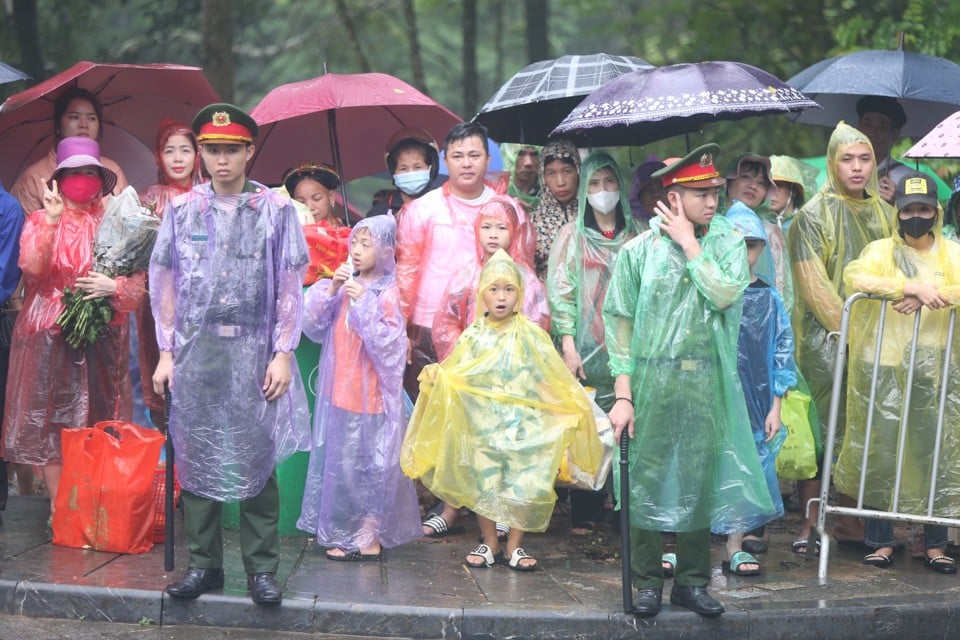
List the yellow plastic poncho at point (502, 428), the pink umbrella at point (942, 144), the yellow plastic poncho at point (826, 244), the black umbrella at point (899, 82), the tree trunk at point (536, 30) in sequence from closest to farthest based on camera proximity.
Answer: the yellow plastic poncho at point (502, 428) → the pink umbrella at point (942, 144) → the yellow plastic poncho at point (826, 244) → the black umbrella at point (899, 82) → the tree trunk at point (536, 30)

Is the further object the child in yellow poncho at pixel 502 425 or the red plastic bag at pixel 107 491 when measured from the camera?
the red plastic bag at pixel 107 491

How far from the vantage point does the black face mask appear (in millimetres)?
6324

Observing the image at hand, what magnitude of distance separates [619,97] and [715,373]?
5.80 ft

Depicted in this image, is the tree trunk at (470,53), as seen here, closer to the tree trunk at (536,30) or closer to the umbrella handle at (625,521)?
the tree trunk at (536,30)

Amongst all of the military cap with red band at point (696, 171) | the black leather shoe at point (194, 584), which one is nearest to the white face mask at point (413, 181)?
the military cap with red band at point (696, 171)

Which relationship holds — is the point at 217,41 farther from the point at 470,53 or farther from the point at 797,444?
the point at 797,444

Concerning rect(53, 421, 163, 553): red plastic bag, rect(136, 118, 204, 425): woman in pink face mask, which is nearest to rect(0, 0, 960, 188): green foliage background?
rect(136, 118, 204, 425): woman in pink face mask

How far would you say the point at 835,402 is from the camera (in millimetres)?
6387

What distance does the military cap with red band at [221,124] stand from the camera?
546 centimetres

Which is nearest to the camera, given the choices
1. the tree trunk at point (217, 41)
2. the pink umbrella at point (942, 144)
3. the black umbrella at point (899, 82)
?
the pink umbrella at point (942, 144)

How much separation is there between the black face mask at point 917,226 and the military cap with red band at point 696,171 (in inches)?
55.0

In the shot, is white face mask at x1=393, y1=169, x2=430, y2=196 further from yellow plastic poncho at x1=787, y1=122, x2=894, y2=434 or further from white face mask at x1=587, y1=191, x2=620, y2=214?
yellow plastic poncho at x1=787, y1=122, x2=894, y2=434

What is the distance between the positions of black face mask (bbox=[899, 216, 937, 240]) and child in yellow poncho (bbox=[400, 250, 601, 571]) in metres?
1.80

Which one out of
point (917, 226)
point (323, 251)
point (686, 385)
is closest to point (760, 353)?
point (917, 226)
